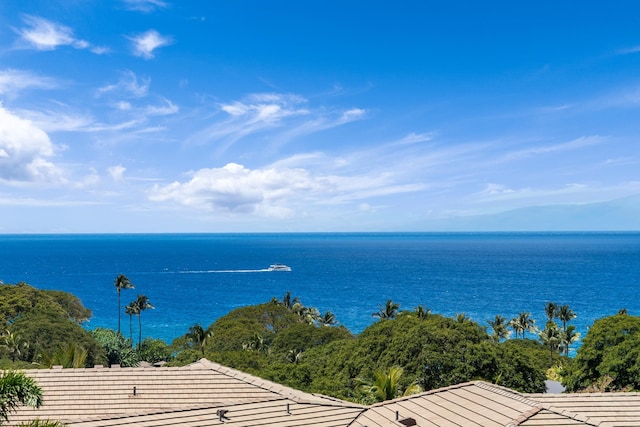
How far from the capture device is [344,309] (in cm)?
10631

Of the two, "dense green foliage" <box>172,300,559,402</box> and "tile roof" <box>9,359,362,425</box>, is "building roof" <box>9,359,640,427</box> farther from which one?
"dense green foliage" <box>172,300,559,402</box>

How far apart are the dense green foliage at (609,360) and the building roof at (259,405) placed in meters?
12.3

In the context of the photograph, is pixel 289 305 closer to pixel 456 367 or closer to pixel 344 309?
pixel 344 309

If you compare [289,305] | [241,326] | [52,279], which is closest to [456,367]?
[241,326]

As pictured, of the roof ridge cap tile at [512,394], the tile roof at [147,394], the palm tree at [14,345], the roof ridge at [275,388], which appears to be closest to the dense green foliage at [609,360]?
the roof ridge cap tile at [512,394]

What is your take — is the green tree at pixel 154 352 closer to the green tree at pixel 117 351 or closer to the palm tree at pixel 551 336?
the green tree at pixel 117 351

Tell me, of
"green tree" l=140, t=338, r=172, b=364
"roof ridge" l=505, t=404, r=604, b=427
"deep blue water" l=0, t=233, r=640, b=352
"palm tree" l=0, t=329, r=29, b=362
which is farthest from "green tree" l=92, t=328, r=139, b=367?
"roof ridge" l=505, t=404, r=604, b=427

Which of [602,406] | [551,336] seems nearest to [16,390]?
[602,406]

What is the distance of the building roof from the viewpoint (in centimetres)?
1468

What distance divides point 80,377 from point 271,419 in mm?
8920

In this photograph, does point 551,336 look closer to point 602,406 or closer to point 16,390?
point 602,406

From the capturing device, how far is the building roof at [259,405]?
14680 mm

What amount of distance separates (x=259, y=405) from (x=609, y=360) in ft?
77.4

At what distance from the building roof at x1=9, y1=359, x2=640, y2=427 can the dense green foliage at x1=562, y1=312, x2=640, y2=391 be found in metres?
12.3
